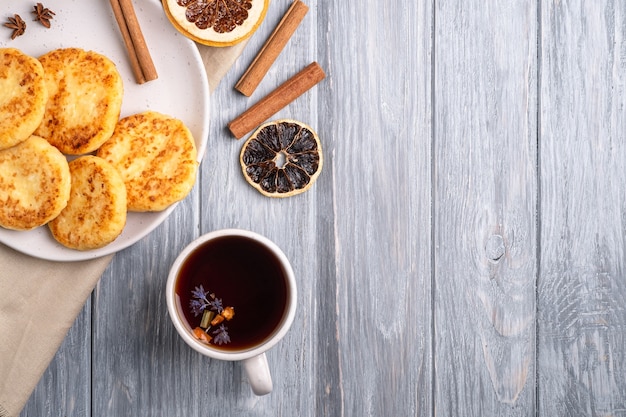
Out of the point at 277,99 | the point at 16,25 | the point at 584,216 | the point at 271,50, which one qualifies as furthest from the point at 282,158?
the point at 584,216

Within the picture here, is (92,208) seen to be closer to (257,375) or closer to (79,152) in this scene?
(79,152)

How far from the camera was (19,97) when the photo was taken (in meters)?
1.28

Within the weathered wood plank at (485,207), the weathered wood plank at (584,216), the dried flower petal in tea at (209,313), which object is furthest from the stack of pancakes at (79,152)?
the weathered wood plank at (584,216)

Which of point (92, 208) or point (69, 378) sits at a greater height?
point (92, 208)

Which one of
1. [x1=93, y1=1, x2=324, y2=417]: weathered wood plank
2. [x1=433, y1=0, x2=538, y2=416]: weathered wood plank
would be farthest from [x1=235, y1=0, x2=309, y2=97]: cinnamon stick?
[x1=433, y1=0, x2=538, y2=416]: weathered wood plank

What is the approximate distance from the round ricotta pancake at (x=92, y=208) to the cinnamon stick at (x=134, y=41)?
224 millimetres

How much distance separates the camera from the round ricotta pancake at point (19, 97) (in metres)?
1.27

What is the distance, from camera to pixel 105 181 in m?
1.29

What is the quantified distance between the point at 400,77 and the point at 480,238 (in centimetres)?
46

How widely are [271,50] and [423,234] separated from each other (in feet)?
1.94

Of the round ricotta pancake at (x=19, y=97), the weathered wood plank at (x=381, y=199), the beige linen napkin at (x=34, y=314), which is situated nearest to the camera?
the round ricotta pancake at (x=19, y=97)

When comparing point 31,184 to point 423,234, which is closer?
point 31,184

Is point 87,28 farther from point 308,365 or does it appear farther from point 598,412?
point 598,412

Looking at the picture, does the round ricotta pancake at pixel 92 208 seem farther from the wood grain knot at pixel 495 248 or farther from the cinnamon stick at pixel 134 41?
the wood grain knot at pixel 495 248
